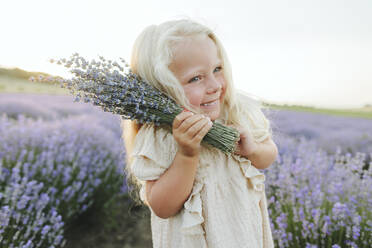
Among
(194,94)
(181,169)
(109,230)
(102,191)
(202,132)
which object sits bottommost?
(109,230)

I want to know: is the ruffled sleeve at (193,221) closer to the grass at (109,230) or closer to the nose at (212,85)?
the nose at (212,85)

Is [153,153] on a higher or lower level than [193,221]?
higher

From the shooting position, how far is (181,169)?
1.08 metres

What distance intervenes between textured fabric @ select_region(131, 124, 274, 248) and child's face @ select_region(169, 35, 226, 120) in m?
0.19

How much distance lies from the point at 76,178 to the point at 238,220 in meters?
2.02

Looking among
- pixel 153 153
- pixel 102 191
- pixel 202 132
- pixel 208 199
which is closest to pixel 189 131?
pixel 202 132

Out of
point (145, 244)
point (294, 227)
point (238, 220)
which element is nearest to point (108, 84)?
point (238, 220)

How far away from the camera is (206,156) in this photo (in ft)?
4.09

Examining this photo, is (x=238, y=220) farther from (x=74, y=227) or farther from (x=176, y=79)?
(x=74, y=227)

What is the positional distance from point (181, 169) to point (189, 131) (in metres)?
0.15

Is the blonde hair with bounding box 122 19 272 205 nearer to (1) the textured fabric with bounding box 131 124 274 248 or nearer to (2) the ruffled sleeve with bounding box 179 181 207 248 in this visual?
(1) the textured fabric with bounding box 131 124 274 248

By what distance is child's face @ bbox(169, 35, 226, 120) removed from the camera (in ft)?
3.91

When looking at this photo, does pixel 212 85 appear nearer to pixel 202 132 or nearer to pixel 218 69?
pixel 218 69

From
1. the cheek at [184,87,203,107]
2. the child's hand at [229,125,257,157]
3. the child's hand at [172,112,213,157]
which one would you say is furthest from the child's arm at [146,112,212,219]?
the child's hand at [229,125,257,157]
